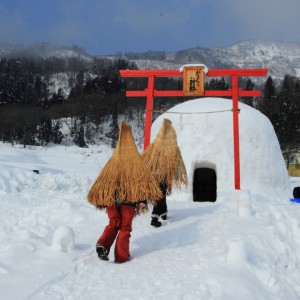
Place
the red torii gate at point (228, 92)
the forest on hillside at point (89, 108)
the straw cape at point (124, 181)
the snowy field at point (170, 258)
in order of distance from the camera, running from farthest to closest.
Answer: the forest on hillside at point (89, 108) < the red torii gate at point (228, 92) < the straw cape at point (124, 181) < the snowy field at point (170, 258)

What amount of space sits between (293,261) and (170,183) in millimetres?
2050

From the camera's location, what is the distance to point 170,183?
5.74 meters

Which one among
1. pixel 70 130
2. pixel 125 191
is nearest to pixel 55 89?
pixel 70 130

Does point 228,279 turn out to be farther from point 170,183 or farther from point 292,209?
point 292,209

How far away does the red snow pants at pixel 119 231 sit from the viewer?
4008 mm

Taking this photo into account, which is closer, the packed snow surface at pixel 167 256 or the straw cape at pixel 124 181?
the packed snow surface at pixel 167 256

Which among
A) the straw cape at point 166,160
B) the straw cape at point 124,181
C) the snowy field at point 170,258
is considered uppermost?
the straw cape at point 166,160

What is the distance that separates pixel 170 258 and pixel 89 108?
159ft

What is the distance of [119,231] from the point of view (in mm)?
4137

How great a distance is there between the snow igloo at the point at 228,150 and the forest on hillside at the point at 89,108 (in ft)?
85.2

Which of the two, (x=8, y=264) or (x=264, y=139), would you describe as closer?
(x=8, y=264)

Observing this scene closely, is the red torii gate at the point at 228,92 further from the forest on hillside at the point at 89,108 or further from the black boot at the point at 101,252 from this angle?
the forest on hillside at the point at 89,108

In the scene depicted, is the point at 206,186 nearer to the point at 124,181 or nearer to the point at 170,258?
the point at 170,258

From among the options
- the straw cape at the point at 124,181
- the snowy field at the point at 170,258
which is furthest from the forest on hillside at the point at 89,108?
the straw cape at the point at 124,181
